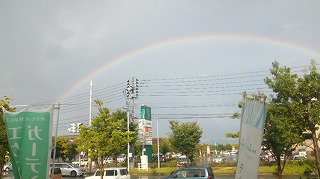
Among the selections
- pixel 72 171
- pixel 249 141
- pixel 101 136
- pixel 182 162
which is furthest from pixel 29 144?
pixel 182 162

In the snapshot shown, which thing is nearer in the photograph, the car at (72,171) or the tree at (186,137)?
the car at (72,171)

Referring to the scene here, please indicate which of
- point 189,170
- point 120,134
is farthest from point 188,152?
point 189,170

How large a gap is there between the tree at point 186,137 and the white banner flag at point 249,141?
3804 centimetres

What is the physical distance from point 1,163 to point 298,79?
15.9m

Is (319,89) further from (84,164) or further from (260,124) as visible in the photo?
(84,164)

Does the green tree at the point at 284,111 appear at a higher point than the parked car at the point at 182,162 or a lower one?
higher

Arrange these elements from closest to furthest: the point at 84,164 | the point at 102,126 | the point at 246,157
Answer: the point at 246,157 → the point at 102,126 → the point at 84,164

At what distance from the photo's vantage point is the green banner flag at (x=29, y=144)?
7293 millimetres

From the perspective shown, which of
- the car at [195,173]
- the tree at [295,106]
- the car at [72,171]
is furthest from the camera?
the car at [72,171]

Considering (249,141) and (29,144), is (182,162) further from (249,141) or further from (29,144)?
(29,144)

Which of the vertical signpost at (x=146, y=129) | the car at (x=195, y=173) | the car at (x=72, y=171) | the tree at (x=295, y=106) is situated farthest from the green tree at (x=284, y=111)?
the vertical signpost at (x=146, y=129)

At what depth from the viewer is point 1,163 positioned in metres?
16.5

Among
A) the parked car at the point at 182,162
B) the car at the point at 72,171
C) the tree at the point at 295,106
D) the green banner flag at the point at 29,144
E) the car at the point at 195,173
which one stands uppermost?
the tree at the point at 295,106

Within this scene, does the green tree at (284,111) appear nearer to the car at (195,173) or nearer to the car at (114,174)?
the car at (195,173)
